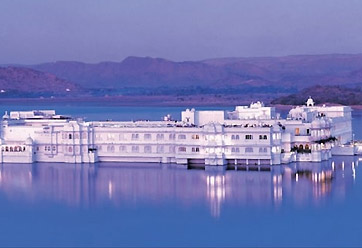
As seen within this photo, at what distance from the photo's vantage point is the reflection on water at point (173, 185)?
29328 mm

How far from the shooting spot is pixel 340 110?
46969mm

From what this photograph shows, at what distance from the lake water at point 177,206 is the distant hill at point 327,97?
7532 centimetres

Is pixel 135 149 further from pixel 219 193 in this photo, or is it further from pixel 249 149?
pixel 219 193

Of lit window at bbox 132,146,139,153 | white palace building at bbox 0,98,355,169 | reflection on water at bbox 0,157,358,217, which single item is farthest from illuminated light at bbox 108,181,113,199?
lit window at bbox 132,146,139,153

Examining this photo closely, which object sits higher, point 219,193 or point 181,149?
point 181,149

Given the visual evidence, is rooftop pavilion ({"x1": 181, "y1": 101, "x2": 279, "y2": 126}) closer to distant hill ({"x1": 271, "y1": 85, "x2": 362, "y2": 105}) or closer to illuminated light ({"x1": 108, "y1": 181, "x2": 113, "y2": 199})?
illuminated light ({"x1": 108, "y1": 181, "x2": 113, "y2": 199})

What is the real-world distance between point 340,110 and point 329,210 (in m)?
20.4

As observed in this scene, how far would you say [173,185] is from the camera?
3244 cm

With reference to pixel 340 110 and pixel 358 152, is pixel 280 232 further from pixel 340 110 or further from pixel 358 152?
pixel 340 110

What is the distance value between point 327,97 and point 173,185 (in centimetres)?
9406

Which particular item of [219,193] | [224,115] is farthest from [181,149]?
[219,193]

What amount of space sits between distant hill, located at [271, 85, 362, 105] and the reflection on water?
2906 inches

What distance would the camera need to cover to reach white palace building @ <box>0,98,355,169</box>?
37.2 meters

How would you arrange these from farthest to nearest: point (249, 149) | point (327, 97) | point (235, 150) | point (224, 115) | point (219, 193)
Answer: point (327, 97), point (224, 115), point (235, 150), point (249, 149), point (219, 193)
